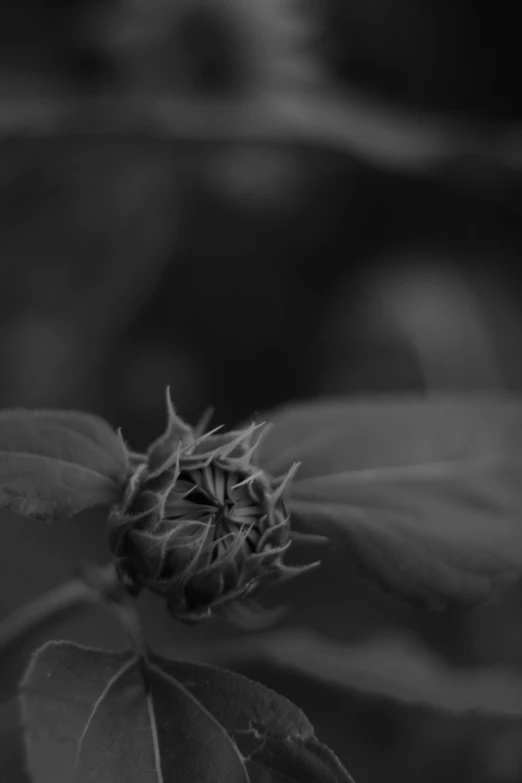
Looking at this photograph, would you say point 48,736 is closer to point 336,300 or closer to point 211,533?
point 211,533

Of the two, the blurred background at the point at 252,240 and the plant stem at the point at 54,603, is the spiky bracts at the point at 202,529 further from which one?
the blurred background at the point at 252,240

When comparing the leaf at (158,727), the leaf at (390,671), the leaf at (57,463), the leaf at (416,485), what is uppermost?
the leaf at (57,463)

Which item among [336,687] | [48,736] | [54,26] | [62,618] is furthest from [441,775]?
[54,26]

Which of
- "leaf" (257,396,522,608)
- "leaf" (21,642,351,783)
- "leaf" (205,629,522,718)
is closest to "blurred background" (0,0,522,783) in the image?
"leaf" (205,629,522,718)

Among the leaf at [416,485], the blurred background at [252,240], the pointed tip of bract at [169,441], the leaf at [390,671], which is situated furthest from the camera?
the blurred background at [252,240]

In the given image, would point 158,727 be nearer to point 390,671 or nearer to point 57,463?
point 57,463

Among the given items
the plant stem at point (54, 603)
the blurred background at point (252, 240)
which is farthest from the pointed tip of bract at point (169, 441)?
the blurred background at point (252, 240)

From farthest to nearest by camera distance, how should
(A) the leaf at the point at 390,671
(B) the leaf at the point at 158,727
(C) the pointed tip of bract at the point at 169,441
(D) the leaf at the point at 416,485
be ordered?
(A) the leaf at the point at 390,671 → (D) the leaf at the point at 416,485 → (C) the pointed tip of bract at the point at 169,441 → (B) the leaf at the point at 158,727
